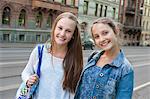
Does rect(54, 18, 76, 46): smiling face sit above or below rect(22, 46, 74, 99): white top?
above

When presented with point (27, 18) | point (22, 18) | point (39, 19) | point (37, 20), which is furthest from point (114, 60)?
point (39, 19)

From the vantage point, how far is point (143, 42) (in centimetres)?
6981

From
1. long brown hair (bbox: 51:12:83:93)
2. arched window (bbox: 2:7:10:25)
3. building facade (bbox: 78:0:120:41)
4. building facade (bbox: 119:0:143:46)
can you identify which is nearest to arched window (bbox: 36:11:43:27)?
arched window (bbox: 2:7:10:25)

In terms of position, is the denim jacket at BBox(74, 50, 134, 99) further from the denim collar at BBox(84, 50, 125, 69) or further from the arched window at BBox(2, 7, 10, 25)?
the arched window at BBox(2, 7, 10, 25)

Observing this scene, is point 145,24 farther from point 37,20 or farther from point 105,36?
point 105,36

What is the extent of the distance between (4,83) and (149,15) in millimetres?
66057

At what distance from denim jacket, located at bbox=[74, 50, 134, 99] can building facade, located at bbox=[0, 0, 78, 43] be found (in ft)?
90.1

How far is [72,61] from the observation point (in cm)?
294

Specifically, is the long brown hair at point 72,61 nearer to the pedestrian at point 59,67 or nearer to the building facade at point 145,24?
the pedestrian at point 59,67

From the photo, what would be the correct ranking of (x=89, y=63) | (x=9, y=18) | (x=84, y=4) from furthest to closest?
(x=84, y=4)
(x=9, y=18)
(x=89, y=63)

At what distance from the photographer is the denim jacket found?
96.6 inches

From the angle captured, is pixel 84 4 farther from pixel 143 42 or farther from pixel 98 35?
pixel 98 35

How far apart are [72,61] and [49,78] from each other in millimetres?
229

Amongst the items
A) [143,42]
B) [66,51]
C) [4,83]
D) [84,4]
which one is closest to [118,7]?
[84,4]
